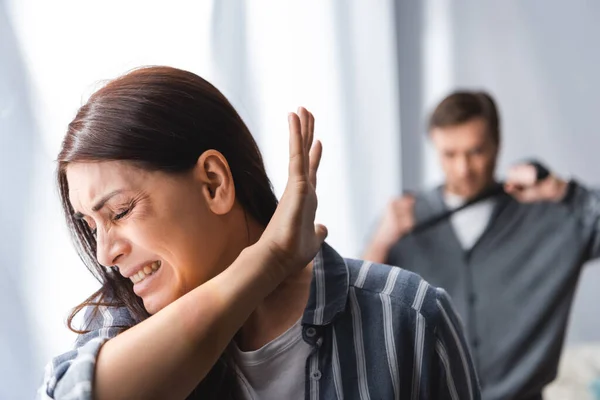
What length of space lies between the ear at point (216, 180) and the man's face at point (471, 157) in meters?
1.11

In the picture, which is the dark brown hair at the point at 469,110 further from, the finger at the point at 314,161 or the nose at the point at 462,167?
the finger at the point at 314,161

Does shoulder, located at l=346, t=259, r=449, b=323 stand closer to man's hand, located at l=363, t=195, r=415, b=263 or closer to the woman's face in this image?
the woman's face

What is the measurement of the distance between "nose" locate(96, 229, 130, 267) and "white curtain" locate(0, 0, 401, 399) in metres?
0.17

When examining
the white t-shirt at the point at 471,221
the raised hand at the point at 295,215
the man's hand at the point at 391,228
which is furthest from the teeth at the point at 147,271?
the white t-shirt at the point at 471,221

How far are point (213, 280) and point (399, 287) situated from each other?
25cm

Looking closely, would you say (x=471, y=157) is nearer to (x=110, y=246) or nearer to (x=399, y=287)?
(x=399, y=287)

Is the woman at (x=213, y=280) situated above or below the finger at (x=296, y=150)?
below

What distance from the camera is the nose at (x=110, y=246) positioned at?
0.68 meters

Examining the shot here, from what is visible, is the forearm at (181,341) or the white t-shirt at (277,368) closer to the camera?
the forearm at (181,341)

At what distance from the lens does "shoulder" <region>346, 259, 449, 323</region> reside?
795 mm

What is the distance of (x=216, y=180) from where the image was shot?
71 cm

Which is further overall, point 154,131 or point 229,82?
point 229,82

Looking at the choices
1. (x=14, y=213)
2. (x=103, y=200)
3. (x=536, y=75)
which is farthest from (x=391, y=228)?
(x=103, y=200)

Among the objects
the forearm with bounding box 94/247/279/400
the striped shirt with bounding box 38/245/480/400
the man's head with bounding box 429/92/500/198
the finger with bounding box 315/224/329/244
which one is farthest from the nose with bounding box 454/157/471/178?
the forearm with bounding box 94/247/279/400
